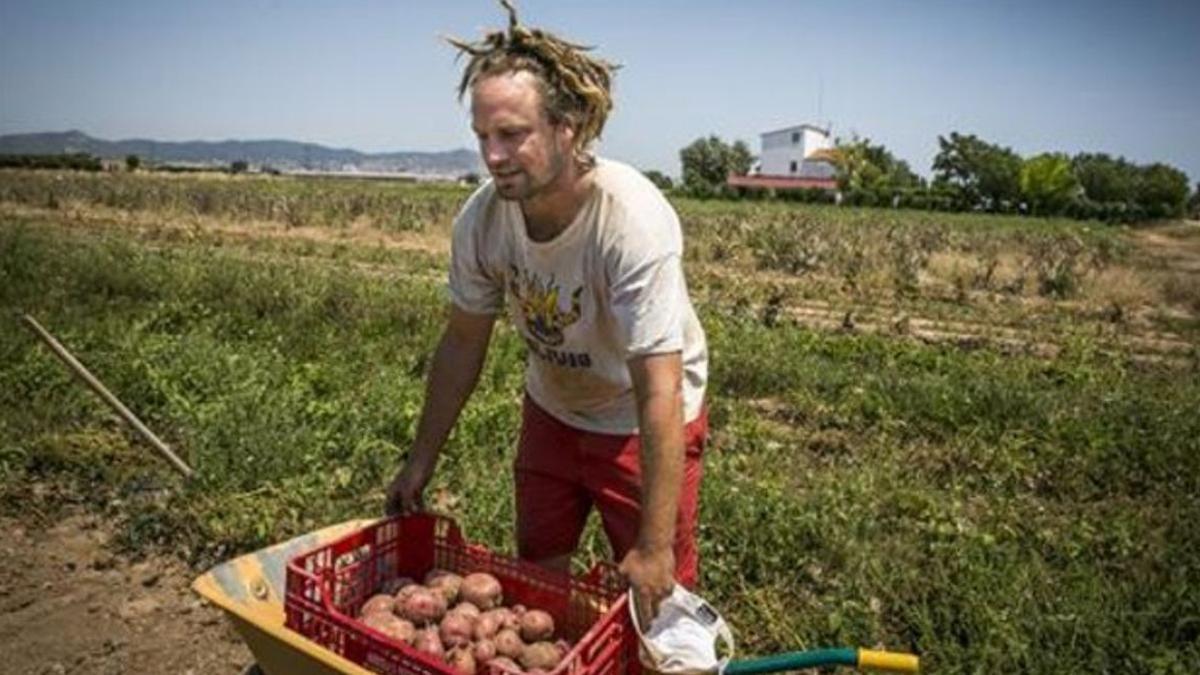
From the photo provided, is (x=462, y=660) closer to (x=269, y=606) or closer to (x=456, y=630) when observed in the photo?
(x=456, y=630)

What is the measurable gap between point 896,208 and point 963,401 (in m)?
52.0

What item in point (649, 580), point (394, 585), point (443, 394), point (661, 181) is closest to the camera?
point (649, 580)

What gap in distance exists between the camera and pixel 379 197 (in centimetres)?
2861

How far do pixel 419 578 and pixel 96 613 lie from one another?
2.08 meters

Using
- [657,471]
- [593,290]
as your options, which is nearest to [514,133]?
[593,290]

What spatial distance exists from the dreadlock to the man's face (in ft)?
0.11

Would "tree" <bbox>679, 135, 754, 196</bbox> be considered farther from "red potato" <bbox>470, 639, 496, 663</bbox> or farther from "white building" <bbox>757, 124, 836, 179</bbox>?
"red potato" <bbox>470, 639, 496, 663</bbox>

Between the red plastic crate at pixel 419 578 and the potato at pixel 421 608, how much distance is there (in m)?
0.19

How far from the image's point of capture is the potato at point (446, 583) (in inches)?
92.4

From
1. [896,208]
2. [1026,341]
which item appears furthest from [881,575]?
[896,208]

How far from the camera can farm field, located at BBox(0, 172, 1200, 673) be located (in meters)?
3.60

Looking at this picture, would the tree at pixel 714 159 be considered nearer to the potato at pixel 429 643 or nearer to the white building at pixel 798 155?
the white building at pixel 798 155

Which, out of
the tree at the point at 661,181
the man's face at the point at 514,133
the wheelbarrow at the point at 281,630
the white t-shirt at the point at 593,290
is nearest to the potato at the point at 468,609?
the wheelbarrow at the point at 281,630

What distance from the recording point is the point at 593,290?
2.31 metres
